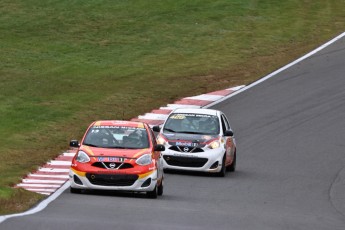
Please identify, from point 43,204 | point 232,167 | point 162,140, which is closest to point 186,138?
point 162,140

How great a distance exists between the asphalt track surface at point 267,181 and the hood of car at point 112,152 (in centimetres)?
75

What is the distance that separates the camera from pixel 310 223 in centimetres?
1755

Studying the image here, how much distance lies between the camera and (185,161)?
83.1 ft

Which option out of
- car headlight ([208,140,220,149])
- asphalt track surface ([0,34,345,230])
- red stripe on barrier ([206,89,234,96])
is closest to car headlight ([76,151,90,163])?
asphalt track surface ([0,34,345,230])

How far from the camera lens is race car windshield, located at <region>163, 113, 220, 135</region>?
86.6ft

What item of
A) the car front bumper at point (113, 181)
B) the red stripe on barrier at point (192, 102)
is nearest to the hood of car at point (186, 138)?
the car front bumper at point (113, 181)

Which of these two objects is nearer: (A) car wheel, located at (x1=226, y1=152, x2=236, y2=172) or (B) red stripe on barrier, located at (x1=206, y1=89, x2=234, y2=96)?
(A) car wheel, located at (x1=226, y1=152, x2=236, y2=172)

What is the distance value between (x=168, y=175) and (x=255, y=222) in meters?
8.15

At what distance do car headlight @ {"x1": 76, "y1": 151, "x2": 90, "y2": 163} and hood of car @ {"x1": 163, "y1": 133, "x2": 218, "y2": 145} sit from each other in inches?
189

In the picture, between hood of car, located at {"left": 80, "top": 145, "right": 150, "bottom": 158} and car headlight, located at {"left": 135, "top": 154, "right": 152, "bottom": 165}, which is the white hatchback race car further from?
car headlight, located at {"left": 135, "top": 154, "right": 152, "bottom": 165}

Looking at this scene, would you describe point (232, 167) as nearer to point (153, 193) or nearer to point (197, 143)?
point (197, 143)

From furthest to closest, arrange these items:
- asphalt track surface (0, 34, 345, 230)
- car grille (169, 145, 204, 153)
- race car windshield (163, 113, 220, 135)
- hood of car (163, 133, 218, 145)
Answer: race car windshield (163, 113, 220, 135), hood of car (163, 133, 218, 145), car grille (169, 145, 204, 153), asphalt track surface (0, 34, 345, 230)

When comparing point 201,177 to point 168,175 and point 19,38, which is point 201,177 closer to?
point 168,175

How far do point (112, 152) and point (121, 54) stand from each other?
77.8 feet
